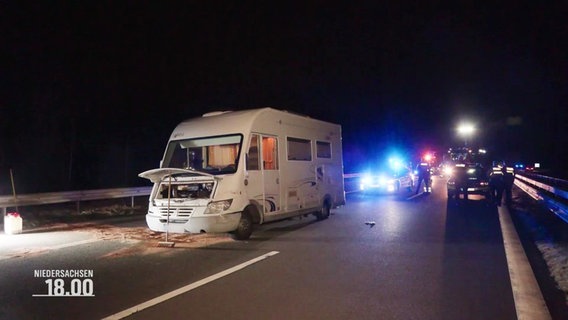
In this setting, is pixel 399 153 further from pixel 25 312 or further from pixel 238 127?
pixel 25 312

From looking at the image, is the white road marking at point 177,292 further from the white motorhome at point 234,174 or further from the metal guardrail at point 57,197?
the metal guardrail at point 57,197

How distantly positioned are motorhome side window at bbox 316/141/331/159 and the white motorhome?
615mm

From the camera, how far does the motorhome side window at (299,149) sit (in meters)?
11.8

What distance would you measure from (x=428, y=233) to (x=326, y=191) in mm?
3934

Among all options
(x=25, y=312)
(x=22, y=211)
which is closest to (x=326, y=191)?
(x=25, y=312)

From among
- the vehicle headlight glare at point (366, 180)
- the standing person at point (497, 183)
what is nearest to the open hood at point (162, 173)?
the standing person at point (497, 183)

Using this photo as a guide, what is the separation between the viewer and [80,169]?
2645 cm

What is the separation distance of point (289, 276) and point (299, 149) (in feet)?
19.6

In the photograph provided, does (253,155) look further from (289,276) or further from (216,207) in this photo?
Answer: (289,276)

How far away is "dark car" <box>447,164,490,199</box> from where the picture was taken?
19.5 m

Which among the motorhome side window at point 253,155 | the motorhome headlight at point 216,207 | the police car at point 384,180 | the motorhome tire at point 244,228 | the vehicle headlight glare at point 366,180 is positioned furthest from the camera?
the vehicle headlight glare at point 366,180

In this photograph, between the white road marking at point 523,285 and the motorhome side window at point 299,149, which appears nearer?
the white road marking at point 523,285

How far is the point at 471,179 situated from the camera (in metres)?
19.6

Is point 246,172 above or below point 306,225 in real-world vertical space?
above
